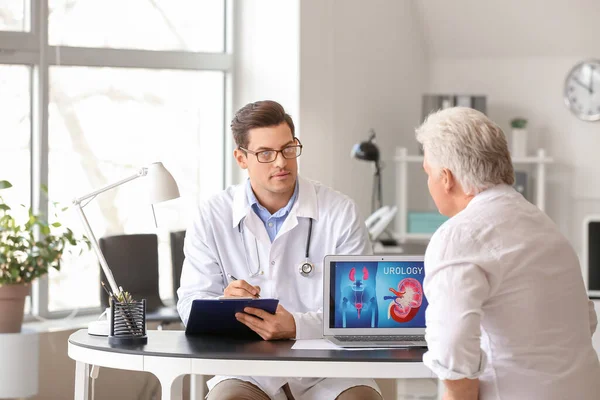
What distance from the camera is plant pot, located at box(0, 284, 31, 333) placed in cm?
365

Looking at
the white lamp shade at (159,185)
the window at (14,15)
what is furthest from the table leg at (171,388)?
the window at (14,15)

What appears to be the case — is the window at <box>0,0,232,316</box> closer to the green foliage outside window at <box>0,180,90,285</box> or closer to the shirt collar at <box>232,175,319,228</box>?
the green foliage outside window at <box>0,180,90,285</box>

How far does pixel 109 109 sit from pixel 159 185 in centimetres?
201

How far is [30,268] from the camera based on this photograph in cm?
367

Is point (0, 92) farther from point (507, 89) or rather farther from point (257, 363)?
point (507, 89)

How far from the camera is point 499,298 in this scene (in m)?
1.95

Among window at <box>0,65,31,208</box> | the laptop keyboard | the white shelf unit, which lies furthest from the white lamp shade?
the white shelf unit

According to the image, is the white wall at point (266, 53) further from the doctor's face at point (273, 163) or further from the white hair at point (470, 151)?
the white hair at point (470, 151)

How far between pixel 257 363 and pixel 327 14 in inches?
117

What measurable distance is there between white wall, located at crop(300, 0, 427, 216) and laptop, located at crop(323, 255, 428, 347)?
2.32 metres

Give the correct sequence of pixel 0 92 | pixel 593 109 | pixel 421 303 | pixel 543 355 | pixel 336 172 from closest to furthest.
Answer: pixel 543 355 < pixel 421 303 < pixel 0 92 < pixel 336 172 < pixel 593 109

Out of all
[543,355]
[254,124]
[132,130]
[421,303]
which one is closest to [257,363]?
[421,303]

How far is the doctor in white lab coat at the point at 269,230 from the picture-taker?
9.39 feet

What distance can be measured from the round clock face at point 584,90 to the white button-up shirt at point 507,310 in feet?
13.1
